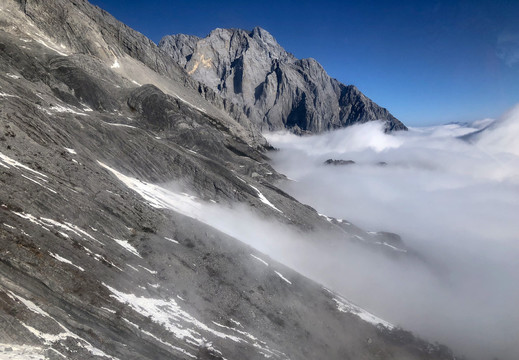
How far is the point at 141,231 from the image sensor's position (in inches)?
1719

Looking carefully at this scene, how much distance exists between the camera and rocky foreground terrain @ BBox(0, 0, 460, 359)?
22953 millimetres

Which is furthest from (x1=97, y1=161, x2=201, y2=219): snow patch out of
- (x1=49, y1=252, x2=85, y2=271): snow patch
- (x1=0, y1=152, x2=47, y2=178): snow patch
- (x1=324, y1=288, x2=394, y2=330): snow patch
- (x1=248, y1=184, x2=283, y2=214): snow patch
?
(x1=324, y1=288, x2=394, y2=330): snow patch

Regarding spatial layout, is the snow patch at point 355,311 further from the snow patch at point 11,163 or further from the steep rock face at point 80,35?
the steep rock face at point 80,35

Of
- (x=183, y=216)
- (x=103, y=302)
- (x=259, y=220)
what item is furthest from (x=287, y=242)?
(x=103, y=302)

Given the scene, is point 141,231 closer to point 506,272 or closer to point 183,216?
point 183,216

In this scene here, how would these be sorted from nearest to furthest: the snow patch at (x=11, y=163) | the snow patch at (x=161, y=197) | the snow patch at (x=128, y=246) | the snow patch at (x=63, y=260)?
the snow patch at (x=63, y=260) < the snow patch at (x=11, y=163) < the snow patch at (x=128, y=246) < the snow patch at (x=161, y=197)

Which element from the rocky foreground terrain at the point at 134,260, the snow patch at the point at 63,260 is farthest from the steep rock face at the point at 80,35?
the snow patch at the point at 63,260

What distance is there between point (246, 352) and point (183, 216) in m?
25.6

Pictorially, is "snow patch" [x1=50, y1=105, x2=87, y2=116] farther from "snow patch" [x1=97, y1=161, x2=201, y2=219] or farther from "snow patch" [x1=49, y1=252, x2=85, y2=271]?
"snow patch" [x1=49, y1=252, x2=85, y2=271]

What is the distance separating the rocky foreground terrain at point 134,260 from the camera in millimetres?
22953

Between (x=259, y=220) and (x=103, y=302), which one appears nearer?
(x=103, y=302)

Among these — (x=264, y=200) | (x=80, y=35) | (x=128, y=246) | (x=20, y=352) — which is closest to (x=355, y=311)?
(x=128, y=246)

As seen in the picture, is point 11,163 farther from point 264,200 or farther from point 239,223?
point 264,200

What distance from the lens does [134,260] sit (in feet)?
121
